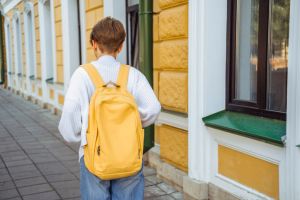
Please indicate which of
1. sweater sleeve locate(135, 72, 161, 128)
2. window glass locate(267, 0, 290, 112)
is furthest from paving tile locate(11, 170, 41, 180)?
sweater sleeve locate(135, 72, 161, 128)

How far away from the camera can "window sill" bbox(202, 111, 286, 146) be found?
10.5 ft

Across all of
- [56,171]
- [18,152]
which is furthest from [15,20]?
[56,171]

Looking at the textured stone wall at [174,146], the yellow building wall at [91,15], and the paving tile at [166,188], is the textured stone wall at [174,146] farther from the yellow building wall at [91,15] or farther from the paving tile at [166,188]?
the yellow building wall at [91,15]

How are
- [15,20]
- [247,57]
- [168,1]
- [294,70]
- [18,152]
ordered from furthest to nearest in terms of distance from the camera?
[15,20], [18,152], [168,1], [247,57], [294,70]

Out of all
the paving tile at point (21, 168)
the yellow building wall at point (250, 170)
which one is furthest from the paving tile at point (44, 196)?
the yellow building wall at point (250, 170)

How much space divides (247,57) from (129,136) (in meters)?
2.16

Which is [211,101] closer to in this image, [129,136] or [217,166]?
[217,166]

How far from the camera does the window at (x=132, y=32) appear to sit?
21.6 ft

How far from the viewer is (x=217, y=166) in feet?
13.3

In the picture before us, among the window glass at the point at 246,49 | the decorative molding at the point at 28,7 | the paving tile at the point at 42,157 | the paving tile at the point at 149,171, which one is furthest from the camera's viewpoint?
the decorative molding at the point at 28,7

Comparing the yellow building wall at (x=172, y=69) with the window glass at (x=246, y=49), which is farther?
the yellow building wall at (x=172, y=69)

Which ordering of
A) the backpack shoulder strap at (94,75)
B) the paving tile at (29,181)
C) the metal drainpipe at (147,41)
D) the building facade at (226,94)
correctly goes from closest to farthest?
the backpack shoulder strap at (94,75)
the building facade at (226,94)
the metal drainpipe at (147,41)
the paving tile at (29,181)

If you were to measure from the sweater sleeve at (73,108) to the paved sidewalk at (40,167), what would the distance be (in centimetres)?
237

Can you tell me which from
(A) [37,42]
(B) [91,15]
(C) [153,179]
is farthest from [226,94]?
(A) [37,42]
